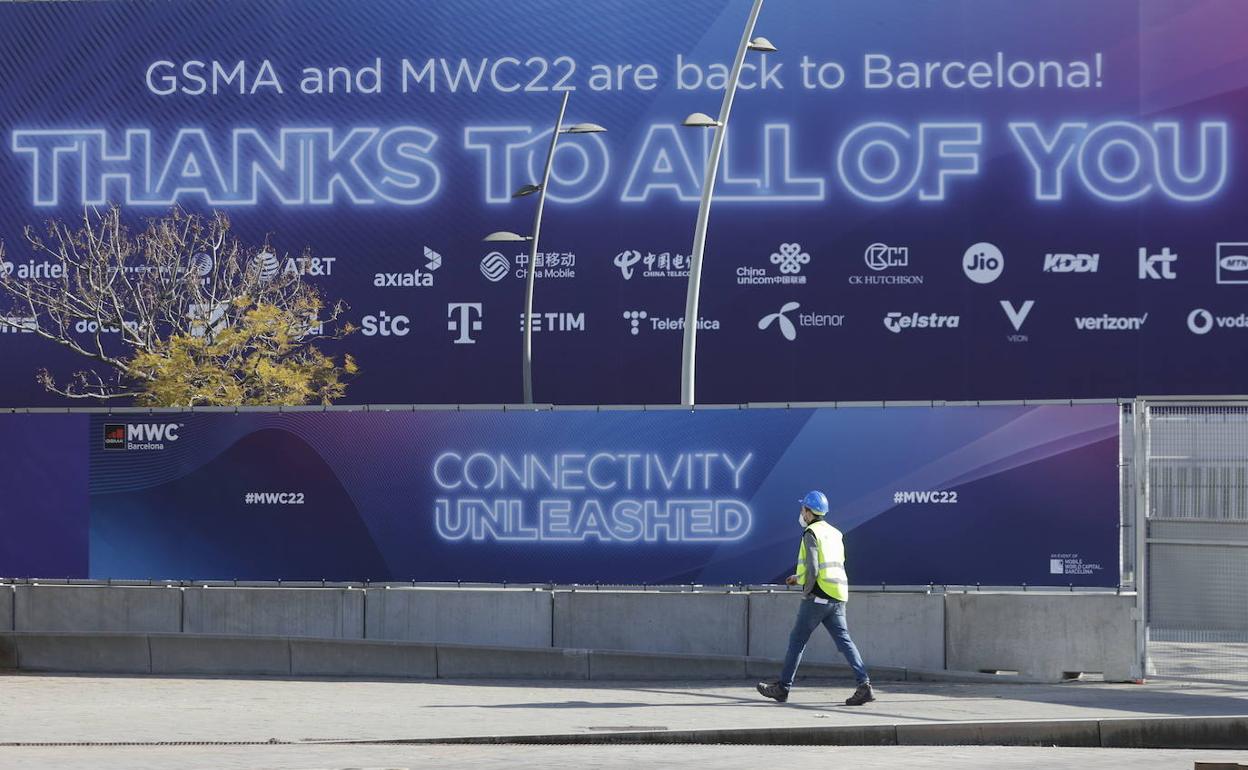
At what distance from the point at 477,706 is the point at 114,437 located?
186 inches

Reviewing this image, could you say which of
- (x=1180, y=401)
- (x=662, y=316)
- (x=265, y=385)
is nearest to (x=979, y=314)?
(x=662, y=316)

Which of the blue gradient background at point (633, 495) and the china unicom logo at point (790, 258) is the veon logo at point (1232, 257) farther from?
the blue gradient background at point (633, 495)

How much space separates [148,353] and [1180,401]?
111 ft

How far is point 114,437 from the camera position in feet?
54.1

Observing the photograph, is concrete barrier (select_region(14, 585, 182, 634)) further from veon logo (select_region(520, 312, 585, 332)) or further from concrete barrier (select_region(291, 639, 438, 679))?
veon logo (select_region(520, 312, 585, 332))

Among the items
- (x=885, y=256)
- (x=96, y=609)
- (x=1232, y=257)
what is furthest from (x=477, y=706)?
(x=1232, y=257)

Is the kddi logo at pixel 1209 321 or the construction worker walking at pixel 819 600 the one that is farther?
the kddi logo at pixel 1209 321

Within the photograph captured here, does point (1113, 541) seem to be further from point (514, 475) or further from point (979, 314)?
point (979, 314)

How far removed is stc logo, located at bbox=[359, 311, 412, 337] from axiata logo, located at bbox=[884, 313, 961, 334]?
13.1m

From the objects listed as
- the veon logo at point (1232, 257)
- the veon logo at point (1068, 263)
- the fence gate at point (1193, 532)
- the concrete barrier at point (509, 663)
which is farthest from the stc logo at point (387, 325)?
the fence gate at point (1193, 532)

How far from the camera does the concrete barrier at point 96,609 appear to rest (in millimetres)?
16344

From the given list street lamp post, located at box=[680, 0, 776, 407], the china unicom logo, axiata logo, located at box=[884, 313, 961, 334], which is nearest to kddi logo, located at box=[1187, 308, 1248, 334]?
axiata logo, located at box=[884, 313, 961, 334]

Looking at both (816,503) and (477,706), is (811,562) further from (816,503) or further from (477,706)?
(477,706)

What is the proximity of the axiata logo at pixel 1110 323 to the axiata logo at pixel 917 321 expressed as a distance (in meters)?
3.32
